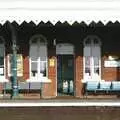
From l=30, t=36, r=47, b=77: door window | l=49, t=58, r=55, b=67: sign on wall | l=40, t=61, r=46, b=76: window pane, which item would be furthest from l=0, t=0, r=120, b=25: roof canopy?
l=40, t=61, r=46, b=76: window pane

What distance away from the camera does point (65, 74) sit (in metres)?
27.7

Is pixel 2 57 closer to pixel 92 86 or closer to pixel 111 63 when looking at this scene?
pixel 92 86

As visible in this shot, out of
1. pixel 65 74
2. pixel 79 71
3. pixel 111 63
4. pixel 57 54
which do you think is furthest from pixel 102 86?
pixel 57 54

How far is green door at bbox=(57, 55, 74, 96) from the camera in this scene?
1081 inches

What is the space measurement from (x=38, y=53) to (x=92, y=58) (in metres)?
2.29

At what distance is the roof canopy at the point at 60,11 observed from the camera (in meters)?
23.9

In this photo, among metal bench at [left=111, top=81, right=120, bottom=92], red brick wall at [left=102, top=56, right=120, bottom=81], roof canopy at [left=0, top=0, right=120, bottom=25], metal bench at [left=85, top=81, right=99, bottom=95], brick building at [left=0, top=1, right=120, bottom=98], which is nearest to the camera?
roof canopy at [left=0, top=0, right=120, bottom=25]

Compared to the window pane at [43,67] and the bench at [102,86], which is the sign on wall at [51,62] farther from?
the bench at [102,86]

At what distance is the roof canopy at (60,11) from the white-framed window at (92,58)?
5.76 ft

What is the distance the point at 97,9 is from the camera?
82.5ft

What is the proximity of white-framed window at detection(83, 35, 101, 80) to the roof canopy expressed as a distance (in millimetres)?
1755

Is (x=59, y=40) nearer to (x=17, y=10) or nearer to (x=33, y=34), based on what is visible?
(x=33, y=34)

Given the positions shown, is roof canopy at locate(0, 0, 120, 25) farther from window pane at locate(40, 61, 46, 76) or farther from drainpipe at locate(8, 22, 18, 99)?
window pane at locate(40, 61, 46, 76)

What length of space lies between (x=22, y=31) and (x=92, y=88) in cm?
378
